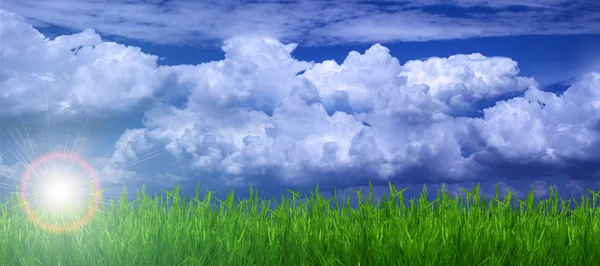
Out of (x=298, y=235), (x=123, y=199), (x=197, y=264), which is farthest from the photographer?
(x=123, y=199)

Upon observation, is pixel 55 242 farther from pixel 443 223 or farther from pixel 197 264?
pixel 443 223

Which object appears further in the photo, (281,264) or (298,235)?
(298,235)

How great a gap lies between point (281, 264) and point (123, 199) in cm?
267

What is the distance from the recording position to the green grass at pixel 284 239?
6.29m

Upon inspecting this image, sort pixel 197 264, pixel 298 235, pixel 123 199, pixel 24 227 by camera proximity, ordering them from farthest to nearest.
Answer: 1. pixel 123 199
2. pixel 24 227
3. pixel 298 235
4. pixel 197 264

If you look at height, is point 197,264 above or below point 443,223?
below

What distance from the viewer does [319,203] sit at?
8.57 metres

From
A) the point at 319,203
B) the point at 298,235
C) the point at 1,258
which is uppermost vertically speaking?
the point at 319,203

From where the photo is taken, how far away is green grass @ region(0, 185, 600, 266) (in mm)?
6289

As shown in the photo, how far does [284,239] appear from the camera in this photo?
6.77 metres

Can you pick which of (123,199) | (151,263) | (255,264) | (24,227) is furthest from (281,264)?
(24,227)

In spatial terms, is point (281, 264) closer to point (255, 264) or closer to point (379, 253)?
point (255, 264)

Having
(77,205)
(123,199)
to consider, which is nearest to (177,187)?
(123,199)

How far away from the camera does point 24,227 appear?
7559 mm
